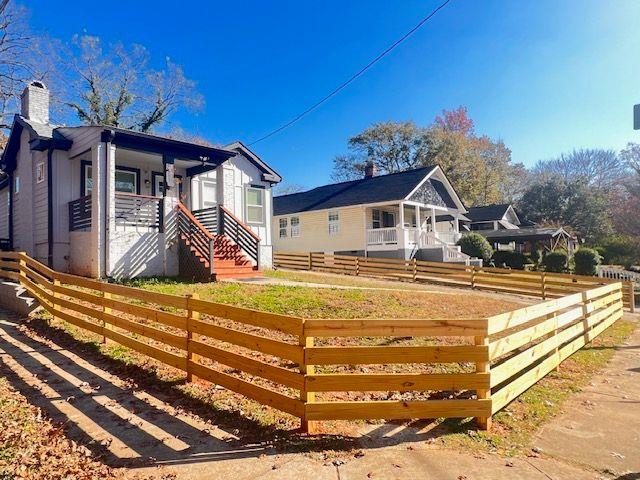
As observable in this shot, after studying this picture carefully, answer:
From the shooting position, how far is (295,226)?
28.3 m

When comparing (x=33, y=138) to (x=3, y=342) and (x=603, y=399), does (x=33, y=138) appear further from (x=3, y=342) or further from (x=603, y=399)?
(x=603, y=399)

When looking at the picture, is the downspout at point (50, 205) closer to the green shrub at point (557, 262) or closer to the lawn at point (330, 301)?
the lawn at point (330, 301)

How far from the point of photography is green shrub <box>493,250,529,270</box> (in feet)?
97.0

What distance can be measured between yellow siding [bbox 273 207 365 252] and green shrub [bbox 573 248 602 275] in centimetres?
1500

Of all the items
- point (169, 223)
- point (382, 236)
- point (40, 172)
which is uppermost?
point (40, 172)

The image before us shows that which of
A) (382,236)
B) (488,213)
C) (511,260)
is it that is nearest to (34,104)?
(382,236)

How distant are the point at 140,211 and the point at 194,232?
1807 millimetres

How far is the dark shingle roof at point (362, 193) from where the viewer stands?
24.2 m

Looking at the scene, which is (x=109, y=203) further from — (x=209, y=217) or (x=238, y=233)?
(x=238, y=233)

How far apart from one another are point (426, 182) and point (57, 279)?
71.8 feet

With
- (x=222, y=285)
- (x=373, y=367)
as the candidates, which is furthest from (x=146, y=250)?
(x=373, y=367)

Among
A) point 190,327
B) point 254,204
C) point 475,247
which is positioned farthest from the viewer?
point 475,247

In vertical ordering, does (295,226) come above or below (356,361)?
above

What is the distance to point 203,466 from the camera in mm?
3199
